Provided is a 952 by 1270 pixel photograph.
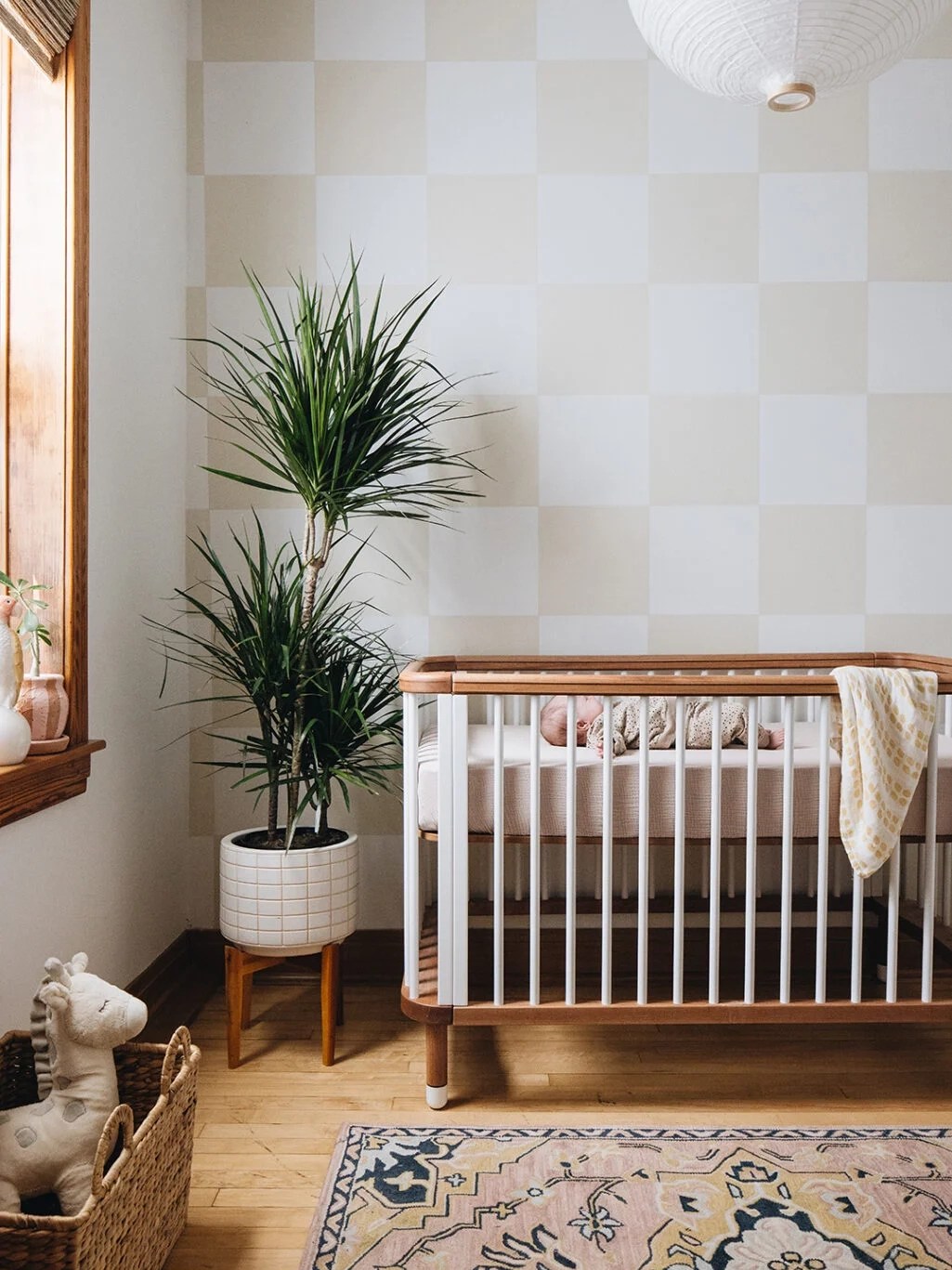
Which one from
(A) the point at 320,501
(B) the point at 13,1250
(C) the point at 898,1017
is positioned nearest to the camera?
(B) the point at 13,1250

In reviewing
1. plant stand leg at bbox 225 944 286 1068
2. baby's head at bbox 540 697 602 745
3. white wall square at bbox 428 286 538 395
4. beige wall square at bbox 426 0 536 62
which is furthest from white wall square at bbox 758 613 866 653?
beige wall square at bbox 426 0 536 62

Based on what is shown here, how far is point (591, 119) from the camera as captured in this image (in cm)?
247

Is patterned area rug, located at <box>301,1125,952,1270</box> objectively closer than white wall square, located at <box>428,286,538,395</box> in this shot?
Yes

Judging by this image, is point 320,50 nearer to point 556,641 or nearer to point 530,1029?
point 556,641

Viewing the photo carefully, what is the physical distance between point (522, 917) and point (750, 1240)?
1088mm

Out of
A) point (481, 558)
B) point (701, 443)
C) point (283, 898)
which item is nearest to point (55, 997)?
point (283, 898)

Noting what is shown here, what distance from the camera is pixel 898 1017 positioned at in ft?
5.99

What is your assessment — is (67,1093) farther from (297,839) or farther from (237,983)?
(297,839)

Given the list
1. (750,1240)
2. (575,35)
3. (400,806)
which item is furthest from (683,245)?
(750,1240)

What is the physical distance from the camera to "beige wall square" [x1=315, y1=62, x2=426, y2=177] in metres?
2.47

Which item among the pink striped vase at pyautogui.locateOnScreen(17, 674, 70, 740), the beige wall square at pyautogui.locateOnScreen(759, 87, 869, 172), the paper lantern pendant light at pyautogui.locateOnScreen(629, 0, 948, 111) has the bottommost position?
the pink striped vase at pyautogui.locateOnScreen(17, 674, 70, 740)

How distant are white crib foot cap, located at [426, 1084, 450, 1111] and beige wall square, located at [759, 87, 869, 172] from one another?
2251 mm

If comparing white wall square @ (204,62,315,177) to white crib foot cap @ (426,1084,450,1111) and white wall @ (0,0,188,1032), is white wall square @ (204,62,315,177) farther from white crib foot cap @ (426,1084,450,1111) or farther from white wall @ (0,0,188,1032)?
white crib foot cap @ (426,1084,450,1111)

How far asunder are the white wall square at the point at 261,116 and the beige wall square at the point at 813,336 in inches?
A: 48.4
